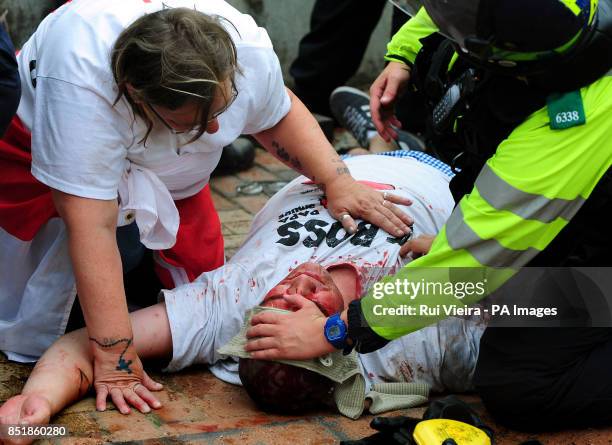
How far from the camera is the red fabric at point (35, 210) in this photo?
2699mm

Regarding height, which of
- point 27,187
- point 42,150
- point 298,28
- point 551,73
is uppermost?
point 551,73

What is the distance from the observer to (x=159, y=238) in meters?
2.87

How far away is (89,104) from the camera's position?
2455 millimetres

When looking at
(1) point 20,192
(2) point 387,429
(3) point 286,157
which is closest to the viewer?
(2) point 387,429

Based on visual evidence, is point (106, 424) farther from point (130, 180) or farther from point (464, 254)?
point (464, 254)

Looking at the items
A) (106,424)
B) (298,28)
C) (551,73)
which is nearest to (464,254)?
(551,73)

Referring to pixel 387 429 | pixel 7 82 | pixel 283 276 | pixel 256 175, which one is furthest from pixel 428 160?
pixel 7 82

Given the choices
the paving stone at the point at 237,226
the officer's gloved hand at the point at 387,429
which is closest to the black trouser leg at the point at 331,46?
the paving stone at the point at 237,226

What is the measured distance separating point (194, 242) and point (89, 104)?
0.81 metres

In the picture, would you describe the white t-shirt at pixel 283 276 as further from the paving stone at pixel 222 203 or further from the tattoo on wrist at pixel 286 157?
the paving stone at pixel 222 203

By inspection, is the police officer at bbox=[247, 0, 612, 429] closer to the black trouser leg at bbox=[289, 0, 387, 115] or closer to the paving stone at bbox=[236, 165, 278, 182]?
the paving stone at bbox=[236, 165, 278, 182]

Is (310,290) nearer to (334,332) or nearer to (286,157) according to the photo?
(334,332)

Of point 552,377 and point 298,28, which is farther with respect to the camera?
point 298,28

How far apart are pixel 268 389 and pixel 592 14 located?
121 cm
